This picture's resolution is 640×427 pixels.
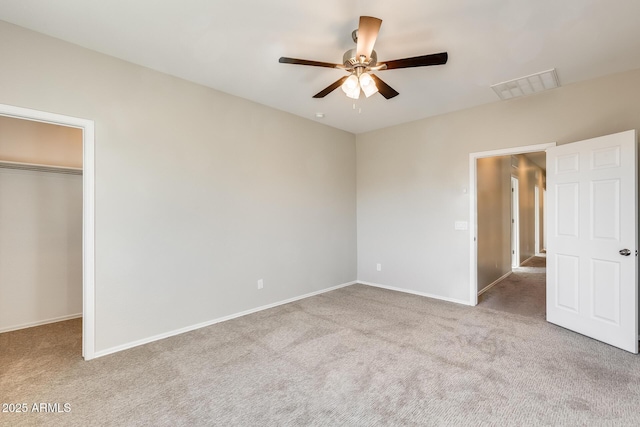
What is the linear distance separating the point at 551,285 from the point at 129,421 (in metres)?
4.21

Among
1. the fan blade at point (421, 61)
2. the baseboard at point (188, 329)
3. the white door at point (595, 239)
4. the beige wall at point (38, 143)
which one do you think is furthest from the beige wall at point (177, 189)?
the white door at point (595, 239)

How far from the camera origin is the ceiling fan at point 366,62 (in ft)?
6.39

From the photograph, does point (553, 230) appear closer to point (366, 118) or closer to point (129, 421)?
point (366, 118)

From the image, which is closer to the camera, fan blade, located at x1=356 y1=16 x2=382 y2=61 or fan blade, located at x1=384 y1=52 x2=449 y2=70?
fan blade, located at x1=356 y1=16 x2=382 y2=61

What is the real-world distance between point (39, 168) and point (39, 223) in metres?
0.64

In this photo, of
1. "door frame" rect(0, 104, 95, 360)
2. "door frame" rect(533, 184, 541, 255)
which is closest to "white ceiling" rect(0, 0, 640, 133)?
"door frame" rect(0, 104, 95, 360)

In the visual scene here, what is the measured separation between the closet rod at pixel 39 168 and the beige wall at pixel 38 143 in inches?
3.6

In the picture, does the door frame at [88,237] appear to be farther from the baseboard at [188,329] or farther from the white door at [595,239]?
the white door at [595,239]

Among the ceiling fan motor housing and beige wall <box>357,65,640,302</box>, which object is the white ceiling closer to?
the ceiling fan motor housing

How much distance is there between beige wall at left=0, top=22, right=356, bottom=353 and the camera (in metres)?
2.62

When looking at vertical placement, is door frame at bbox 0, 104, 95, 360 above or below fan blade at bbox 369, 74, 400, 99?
below

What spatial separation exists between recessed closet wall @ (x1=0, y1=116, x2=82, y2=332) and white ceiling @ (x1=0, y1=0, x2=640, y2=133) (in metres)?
1.59

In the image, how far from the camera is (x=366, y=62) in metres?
2.25

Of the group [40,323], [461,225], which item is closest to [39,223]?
[40,323]
